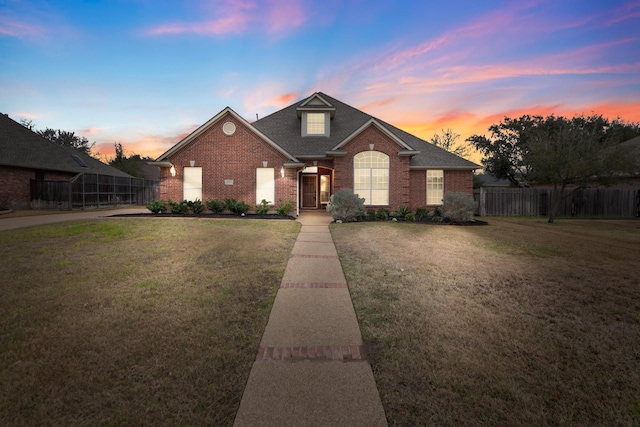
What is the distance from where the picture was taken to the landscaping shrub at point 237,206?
55.9ft

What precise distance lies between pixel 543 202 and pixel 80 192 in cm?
3491

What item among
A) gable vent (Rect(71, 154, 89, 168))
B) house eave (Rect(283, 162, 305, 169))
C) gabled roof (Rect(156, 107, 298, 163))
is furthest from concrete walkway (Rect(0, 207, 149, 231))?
gable vent (Rect(71, 154, 89, 168))

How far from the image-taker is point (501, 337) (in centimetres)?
355

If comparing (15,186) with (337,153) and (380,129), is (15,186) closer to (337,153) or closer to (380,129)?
(337,153)

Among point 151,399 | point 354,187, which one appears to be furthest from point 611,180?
point 151,399

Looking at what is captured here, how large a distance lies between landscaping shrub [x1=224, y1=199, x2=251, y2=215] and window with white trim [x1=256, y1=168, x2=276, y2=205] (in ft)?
3.60

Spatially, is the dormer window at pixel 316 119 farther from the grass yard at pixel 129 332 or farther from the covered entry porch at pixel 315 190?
the grass yard at pixel 129 332

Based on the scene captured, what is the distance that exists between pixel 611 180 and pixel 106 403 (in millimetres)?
25691

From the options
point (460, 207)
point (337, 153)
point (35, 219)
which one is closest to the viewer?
point (35, 219)

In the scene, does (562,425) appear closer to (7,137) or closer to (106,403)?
(106,403)

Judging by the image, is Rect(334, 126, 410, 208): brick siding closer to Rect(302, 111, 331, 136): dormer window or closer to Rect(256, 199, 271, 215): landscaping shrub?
Rect(302, 111, 331, 136): dormer window

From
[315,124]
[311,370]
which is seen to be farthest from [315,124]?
[311,370]

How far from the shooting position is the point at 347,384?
2666 millimetres

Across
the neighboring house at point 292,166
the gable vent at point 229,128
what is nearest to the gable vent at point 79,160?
the neighboring house at point 292,166
